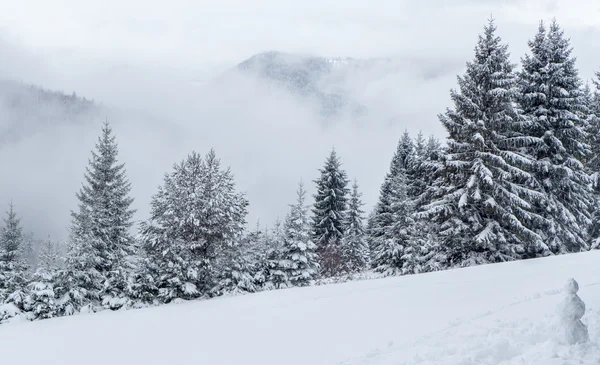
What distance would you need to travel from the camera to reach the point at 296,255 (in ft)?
83.1

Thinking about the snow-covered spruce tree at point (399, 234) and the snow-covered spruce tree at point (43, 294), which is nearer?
the snow-covered spruce tree at point (43, 294)

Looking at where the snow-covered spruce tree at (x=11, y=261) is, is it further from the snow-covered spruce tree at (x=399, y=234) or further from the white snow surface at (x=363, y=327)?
the snow-covered spruce tree at (x=399, y=234)

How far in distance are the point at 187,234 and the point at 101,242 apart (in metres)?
4.53

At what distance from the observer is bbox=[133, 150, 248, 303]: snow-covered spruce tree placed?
1956cm

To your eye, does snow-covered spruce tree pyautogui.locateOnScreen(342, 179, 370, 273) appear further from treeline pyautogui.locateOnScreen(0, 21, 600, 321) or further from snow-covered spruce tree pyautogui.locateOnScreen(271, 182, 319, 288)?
treeline pyautogui.locateOnScreen(0, 21, 600, 321)

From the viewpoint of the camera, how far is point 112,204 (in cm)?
2317

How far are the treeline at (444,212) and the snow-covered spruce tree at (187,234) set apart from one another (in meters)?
0.07

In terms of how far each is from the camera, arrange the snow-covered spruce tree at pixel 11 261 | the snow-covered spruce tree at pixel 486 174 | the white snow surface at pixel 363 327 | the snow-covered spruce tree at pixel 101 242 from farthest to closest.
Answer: the snow-covered spruce tree at pixel 11 261 < the snow-covered spruce tree at pixel 101 242 < the snow-covered spruce tree at pixel 486 174 < the white snow surface at pixel 363 327

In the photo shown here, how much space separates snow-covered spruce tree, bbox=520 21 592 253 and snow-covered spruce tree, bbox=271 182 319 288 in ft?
42.0

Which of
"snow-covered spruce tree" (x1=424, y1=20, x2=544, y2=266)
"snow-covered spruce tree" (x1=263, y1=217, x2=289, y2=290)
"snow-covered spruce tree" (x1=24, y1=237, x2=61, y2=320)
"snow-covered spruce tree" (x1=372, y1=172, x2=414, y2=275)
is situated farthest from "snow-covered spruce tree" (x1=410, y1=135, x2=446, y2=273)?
"snow-covered spruce tree" (x1=24, y1=237, x2=61, y2=320)

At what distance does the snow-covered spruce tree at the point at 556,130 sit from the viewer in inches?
791

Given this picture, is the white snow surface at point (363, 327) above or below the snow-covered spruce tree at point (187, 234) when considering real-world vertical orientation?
below

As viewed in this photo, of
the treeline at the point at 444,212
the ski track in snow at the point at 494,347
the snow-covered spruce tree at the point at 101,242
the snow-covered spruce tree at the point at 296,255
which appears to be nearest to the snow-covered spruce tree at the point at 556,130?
the treeline at the point at 444,212

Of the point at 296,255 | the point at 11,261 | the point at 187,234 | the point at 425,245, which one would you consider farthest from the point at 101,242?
the point at 425,245
